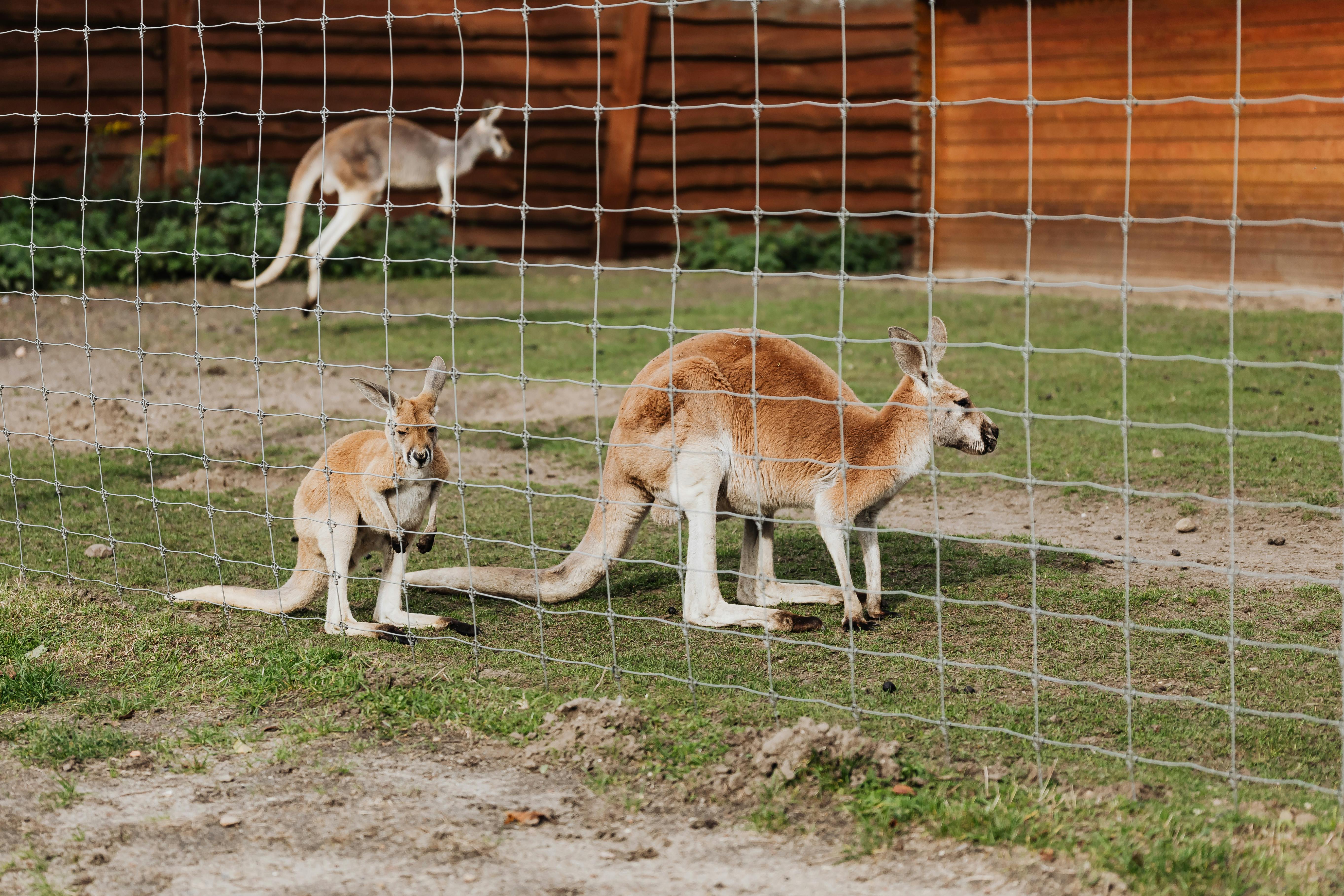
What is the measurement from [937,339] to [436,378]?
4.47 feet

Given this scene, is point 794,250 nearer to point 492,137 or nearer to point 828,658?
point 492,137

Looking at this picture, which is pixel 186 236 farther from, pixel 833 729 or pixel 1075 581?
pixel 833 729

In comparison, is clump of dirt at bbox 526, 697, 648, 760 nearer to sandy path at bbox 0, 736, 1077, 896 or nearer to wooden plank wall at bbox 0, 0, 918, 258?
sandy path at bbox 0, 736, 1077, 896

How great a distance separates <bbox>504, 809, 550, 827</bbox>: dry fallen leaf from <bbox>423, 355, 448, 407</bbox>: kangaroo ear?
1.30m

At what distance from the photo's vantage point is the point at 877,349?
25.8 ft

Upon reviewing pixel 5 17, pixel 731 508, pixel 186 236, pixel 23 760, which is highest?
pixel 5 17

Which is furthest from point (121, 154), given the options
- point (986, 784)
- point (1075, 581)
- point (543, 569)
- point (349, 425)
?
point (986, 784)

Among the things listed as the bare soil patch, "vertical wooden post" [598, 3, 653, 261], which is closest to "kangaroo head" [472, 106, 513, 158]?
"vertical wooden post" [598, 3, 653, 261]

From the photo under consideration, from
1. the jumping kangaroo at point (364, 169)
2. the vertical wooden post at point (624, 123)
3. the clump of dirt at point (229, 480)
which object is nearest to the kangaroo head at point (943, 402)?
the clump of dirt at point (229, 480)

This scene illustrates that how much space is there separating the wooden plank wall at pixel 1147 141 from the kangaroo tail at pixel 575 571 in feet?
19.2

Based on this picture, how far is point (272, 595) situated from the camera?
3.87m

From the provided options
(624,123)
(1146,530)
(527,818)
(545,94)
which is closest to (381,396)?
(527,818)

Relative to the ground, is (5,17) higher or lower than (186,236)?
higher

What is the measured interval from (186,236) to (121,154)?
1.08 m
